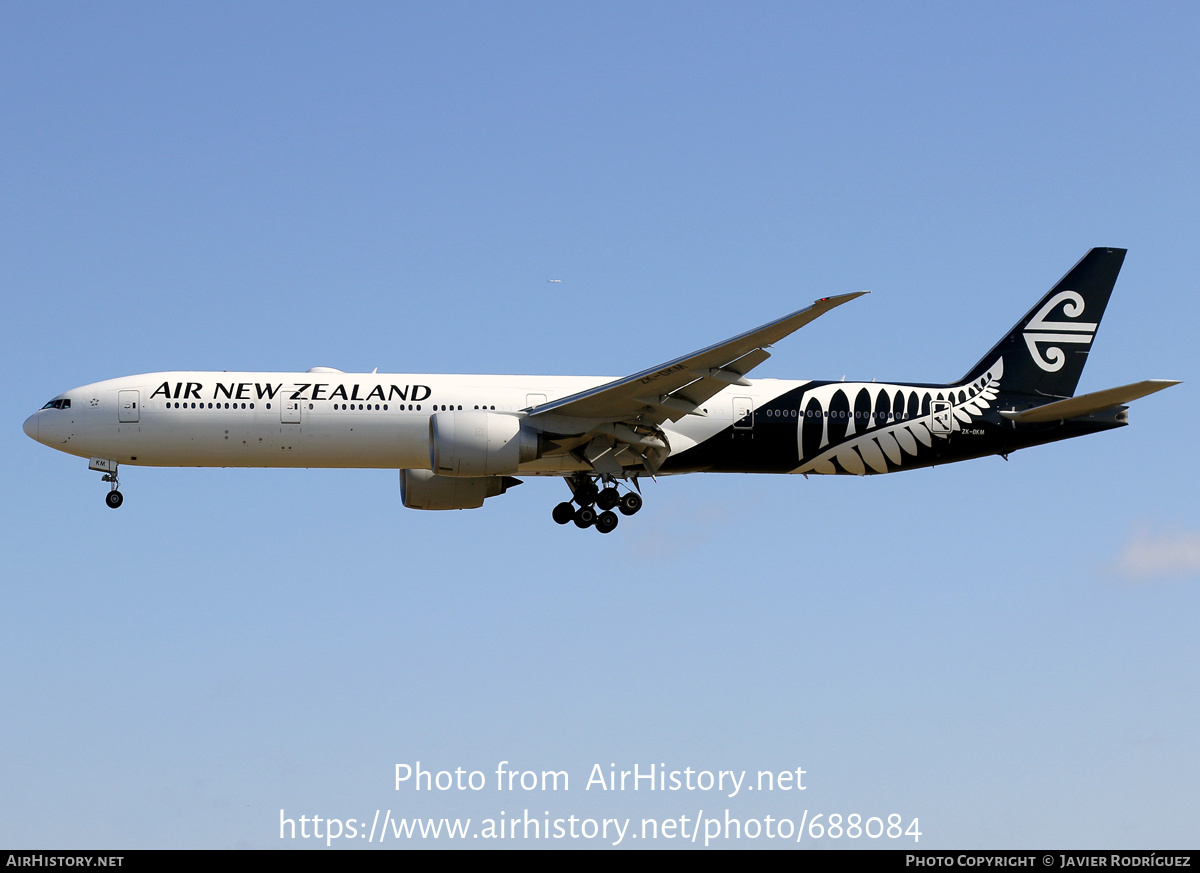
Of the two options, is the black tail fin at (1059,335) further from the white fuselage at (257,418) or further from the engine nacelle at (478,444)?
the white fuselage at (257,418)

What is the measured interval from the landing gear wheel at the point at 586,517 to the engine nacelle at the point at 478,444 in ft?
8.72

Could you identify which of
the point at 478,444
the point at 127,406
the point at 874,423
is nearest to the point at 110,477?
the point at 127,406

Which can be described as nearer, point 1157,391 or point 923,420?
point 1157,391

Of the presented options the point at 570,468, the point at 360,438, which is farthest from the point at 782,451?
the point at 360,438

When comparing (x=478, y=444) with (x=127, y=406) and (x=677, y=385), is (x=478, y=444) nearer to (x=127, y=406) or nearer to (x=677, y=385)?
(x=677, y=385)

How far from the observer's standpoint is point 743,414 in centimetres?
3728

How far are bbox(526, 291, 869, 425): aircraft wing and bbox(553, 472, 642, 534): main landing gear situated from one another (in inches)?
87.4

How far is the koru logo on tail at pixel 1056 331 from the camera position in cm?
4025

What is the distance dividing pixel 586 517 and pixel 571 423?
2.90m

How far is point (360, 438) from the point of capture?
35.7 m
